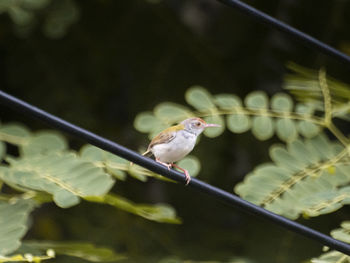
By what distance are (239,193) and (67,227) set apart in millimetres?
1522

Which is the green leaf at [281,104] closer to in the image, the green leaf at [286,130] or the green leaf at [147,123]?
the green leaf at [286,130]

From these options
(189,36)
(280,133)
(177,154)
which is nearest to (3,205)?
(177,154)

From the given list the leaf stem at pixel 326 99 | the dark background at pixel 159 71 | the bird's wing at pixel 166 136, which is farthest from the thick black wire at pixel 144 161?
the dark background at pixel 159 71

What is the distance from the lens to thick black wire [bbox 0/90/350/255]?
1.67 meters

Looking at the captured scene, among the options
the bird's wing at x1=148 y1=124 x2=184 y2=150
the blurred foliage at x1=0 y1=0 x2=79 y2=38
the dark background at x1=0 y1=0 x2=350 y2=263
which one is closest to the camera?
the bird's wing at x1=148 y1=124 x2=184 y2=150

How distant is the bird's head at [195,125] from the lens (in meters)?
2.82

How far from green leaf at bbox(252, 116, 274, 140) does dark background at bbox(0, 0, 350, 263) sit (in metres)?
0.92

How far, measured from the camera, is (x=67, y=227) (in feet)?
12.8

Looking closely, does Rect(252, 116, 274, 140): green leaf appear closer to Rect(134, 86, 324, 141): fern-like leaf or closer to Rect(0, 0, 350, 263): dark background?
Rect(134, 86, 324, 141): fern-like leaf

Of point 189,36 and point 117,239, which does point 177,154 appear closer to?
point 117,239

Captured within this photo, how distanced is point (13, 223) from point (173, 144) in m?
0.75

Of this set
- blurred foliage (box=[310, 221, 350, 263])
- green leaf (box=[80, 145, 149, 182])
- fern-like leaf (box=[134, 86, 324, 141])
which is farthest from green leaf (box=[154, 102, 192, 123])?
blurred foliage (box=[310, 221, 350, 263])

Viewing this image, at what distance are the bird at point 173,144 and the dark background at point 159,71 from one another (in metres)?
1.13

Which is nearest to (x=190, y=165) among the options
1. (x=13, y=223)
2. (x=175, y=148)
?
(x=175, y=148)
